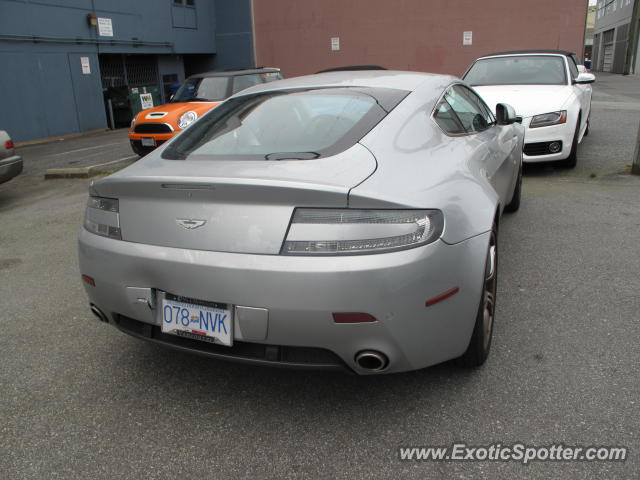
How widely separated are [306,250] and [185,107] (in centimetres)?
825

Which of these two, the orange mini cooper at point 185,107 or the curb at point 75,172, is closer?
the curb at point 75,172

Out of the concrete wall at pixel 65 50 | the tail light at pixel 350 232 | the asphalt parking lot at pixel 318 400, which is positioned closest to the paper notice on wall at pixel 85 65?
the concrete wall at pixel 65 50

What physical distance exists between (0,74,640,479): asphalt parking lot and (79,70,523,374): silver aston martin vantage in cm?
30

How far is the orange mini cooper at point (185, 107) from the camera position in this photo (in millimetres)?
9227

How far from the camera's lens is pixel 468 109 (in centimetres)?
361

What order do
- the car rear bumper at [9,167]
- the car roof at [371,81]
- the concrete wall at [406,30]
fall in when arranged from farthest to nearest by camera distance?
the concrete wall at [406,30] < the car rear bumper at [9,167] < the car roof at [371,81]

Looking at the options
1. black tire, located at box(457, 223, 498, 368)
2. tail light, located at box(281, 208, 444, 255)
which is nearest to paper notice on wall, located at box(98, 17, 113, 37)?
black tire, located at box(457, 223, 498, 368)

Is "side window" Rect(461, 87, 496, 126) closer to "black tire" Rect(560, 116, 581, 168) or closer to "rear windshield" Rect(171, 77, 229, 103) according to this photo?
"black tire" Rect(560, 116, 581, 168)

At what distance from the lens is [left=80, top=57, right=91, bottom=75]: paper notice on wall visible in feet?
51.0

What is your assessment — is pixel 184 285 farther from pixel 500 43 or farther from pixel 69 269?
pixel 500 43

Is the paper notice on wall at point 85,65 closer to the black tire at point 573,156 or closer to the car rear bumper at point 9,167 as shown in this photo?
the car rear bumper at point 9,167

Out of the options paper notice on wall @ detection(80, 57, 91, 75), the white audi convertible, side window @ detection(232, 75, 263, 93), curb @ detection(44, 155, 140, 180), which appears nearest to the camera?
the white audi convertible

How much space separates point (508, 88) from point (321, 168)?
5920 millimetres

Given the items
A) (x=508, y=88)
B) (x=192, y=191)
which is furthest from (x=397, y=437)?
(x=508, y=88)
